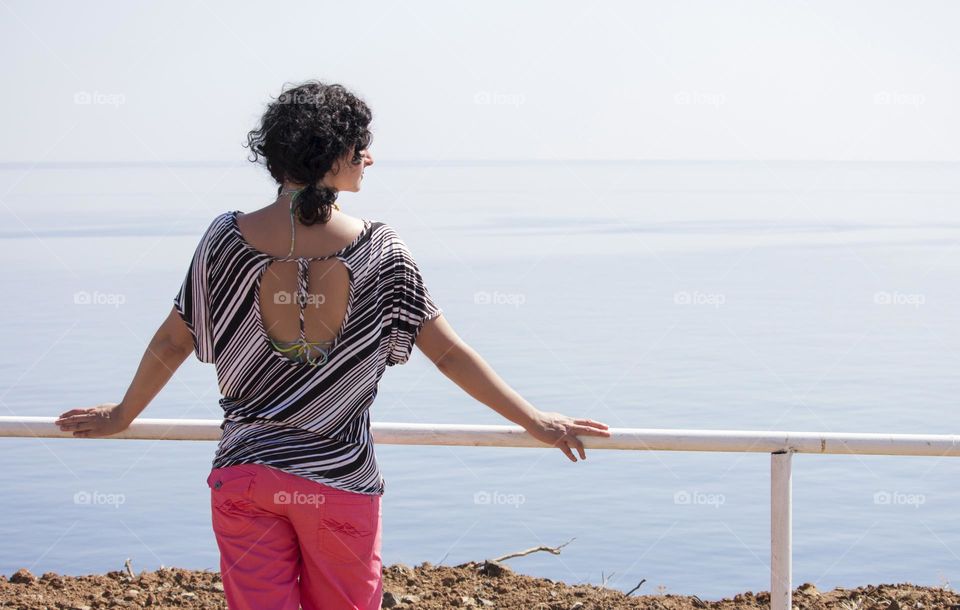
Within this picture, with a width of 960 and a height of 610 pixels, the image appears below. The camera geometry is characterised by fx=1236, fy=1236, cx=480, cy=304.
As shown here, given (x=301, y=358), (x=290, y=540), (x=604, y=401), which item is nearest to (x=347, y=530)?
(x=290, y=540)

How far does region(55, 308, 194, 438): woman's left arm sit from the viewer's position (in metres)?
2.38

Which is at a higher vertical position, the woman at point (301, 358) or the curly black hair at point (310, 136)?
the curly black hair at point (310, 136)

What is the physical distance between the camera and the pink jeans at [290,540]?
2.16 m

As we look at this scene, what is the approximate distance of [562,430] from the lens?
263 cm

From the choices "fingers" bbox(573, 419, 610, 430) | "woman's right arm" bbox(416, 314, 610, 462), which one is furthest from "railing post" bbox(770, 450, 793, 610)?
"woman's right arm" bbox(416, 314, 610, 462)

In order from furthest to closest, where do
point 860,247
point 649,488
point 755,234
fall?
point 755,234
point 860,247
point 649,488

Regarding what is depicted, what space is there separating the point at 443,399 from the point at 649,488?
2.41m

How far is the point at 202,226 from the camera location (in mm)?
29172

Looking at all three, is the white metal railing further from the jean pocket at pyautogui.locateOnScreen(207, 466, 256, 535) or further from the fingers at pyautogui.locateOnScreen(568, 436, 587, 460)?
the jean pocket at pyautogui.locateOnScreen(207, 466, 256, 535)

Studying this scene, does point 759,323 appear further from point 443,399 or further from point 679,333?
point 443,399

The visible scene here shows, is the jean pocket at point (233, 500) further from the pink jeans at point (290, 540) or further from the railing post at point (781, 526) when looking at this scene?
the railing post at point (781, 526)

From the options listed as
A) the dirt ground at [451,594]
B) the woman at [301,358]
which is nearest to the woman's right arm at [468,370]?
the woman at [301,358]

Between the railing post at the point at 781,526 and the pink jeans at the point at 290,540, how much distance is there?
3.43 ft

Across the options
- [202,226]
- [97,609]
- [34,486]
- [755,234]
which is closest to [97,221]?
[202,226]
